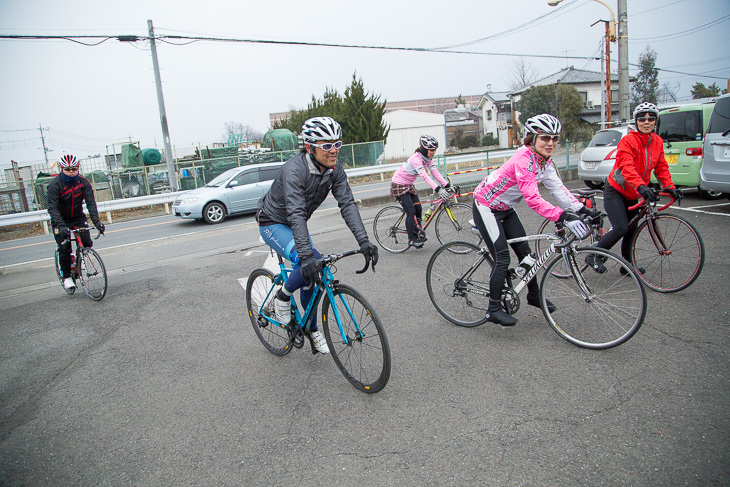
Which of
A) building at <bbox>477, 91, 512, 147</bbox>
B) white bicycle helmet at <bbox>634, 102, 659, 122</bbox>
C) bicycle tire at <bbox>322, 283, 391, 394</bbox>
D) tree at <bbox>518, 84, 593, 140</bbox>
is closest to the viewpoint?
bicycle tire at <bbox>322, 283, 391, 394</bbox>

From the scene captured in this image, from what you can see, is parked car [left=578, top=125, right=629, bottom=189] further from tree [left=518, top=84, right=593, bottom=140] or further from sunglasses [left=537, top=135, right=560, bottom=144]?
tree [left=518, top=84, right=593, bottom=140]

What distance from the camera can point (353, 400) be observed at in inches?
128

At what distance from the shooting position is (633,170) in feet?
15.6

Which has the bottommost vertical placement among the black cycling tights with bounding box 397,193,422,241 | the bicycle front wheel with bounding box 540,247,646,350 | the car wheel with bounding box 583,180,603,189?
the bicycle front wheel with bounding box 540,247,646,350

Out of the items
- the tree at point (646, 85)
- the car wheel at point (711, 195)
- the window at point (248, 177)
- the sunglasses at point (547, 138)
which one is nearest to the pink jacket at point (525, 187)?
the sunglasses at point (547, 138)

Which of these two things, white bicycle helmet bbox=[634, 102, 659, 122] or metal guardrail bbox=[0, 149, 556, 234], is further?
metal guardrail bbox=[0, 149, 556, 234]

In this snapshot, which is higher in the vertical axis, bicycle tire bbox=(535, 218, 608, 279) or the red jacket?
the red jacket

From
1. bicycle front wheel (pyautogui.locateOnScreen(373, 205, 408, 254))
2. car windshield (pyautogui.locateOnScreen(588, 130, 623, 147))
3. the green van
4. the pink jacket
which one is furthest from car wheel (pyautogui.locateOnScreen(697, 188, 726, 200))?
the pink jacket

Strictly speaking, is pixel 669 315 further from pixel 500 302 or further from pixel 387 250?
pixel 387 250

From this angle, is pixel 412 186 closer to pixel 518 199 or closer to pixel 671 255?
pixel 518 199

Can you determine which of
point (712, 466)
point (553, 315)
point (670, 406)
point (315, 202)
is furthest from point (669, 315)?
point (315, 202)

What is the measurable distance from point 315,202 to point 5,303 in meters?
5.74

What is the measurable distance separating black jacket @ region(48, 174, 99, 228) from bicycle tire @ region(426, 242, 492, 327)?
15.8ft

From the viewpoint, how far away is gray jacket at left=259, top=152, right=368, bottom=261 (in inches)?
127
